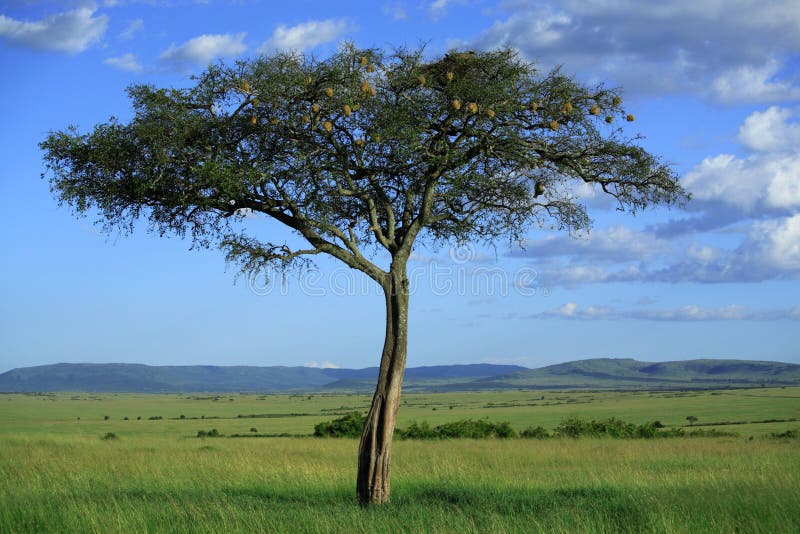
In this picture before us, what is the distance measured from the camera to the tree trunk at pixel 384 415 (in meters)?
14.9

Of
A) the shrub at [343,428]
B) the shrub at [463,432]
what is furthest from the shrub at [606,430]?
the shrub at [343,428]

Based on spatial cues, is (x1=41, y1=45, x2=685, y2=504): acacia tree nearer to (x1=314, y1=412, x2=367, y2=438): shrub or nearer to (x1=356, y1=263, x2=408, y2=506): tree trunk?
(x1=356, y1=263, x2=408, y2=506): tree trunk

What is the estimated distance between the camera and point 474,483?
19141 mm

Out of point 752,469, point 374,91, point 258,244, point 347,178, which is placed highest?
point 374,91

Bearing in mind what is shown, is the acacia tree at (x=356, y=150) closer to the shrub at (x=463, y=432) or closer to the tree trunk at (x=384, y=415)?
the tree trunk at (x=384, y=415)

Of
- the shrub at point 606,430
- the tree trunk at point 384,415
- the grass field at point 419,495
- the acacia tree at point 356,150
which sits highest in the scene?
the acacia tree at point 356,150

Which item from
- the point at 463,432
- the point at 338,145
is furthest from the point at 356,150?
the point at 463,432

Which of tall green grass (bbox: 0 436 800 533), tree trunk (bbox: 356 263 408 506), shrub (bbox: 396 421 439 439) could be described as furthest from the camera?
shrub (bbox: 396 421 439 439)

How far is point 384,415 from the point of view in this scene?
15.0 metres

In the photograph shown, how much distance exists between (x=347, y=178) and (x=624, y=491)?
8.50 meters

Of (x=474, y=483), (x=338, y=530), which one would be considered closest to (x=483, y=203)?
(x=474, y=483)

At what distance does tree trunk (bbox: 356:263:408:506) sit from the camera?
1493 cm

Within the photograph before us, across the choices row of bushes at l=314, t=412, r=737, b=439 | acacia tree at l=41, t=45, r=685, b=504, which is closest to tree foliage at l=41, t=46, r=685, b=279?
acacia tree at l=41, t=45, r=685, b=504

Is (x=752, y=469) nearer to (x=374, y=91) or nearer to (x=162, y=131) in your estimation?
(x=374, y=91)
